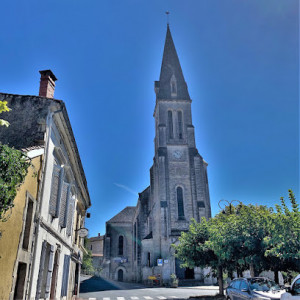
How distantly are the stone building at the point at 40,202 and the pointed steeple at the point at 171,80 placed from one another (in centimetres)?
3295

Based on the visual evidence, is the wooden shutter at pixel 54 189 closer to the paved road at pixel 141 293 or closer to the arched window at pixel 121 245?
the paved road at pixel 141 293

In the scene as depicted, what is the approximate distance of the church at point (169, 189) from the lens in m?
35.2

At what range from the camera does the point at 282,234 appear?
11398 mm

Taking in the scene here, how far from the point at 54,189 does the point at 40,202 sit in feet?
5.35

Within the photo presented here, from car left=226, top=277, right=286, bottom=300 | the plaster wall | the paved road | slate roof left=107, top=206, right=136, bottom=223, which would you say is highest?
slate roof left=107, top=206, right=136, bottom=223

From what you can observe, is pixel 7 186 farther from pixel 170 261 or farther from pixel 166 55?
pixel 166 55

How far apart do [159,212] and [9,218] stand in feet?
101

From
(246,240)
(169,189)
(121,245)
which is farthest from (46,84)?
(121,245)

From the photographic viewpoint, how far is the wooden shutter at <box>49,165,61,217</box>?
10234 millimetres

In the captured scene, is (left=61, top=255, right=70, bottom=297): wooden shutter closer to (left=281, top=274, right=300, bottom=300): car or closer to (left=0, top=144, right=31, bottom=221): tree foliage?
(left=0, top=144, right=31, bottom=221): tree foliage

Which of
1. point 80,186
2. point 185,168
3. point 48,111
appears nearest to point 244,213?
point 80,186

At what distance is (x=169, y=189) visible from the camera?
125 ft

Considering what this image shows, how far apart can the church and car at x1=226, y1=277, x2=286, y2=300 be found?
22.6 meters

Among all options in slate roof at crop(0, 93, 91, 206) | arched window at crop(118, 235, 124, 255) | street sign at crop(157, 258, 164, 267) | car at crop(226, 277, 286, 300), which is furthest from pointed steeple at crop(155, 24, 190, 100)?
car at crop(226, 277, 286, 300)
